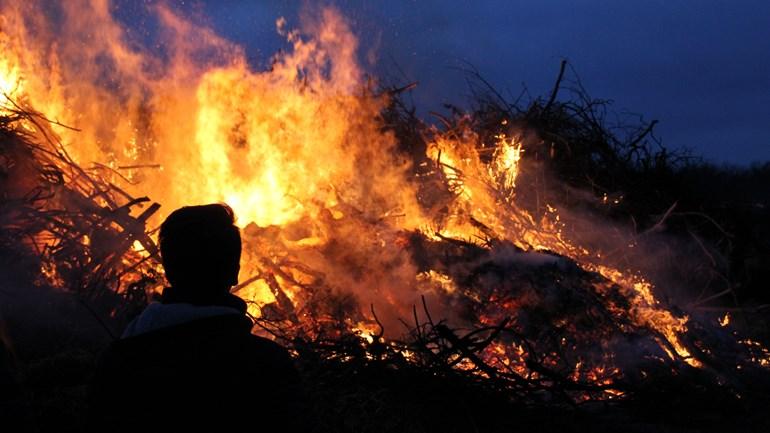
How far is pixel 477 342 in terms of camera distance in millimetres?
4961

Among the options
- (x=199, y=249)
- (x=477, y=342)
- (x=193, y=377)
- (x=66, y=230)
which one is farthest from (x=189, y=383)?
(x=66, y=230)

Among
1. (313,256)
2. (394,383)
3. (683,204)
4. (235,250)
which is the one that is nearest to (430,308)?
(313,256)

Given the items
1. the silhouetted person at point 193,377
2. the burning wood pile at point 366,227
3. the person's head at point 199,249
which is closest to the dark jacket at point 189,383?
the silhouetted person at point 193,377

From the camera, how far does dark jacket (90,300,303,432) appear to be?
169 centimetres

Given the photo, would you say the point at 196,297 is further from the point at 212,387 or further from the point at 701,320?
the point at 701,320

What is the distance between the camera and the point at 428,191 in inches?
332

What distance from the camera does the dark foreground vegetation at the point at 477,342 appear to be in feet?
13.6

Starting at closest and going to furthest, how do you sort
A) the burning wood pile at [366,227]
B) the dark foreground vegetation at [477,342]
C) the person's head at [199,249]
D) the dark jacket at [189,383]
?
1. the dark jacket at [189,383]
2. the person's head at [199,249]
3. the dark foreground vegetation at [477,342]
4. the burning wood pile at [366,227]

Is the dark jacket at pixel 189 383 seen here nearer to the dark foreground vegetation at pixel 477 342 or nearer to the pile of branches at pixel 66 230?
the dark foreground vegetation at pixel 477 342

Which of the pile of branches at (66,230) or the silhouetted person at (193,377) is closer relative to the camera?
the silhouetted person at (193,377)

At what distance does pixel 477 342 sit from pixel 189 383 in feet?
11.5

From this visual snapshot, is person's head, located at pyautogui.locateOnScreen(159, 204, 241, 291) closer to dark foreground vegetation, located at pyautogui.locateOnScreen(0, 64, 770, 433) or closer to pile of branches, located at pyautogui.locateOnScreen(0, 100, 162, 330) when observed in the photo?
dark foreground vegetation, located at pyautogui.locateOnScreen(0, 64, 770, 433)

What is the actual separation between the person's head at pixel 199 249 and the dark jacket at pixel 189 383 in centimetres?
17

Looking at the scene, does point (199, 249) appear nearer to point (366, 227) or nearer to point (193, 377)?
point (193, 377)
